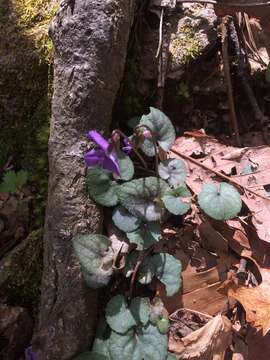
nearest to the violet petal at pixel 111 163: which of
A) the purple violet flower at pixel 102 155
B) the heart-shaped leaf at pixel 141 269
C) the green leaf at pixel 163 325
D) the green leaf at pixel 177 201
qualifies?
the purple violet flower at pixel 102 155

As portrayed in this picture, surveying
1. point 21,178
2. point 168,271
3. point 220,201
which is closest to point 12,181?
point 21,178

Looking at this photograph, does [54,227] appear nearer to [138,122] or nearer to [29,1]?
[138,122]

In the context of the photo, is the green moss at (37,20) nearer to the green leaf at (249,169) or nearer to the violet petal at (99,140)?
the violet petal at (99,140)

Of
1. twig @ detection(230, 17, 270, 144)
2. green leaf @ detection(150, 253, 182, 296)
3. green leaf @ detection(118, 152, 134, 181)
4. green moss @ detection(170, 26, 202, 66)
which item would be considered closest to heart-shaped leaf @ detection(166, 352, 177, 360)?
green leaf @ detection(150, 253, 182, 296)

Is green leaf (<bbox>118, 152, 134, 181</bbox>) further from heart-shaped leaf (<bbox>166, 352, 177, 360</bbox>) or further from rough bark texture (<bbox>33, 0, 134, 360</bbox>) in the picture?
heart-shaped leaf (<bbox>166, 352, 177, 360</bbox>)

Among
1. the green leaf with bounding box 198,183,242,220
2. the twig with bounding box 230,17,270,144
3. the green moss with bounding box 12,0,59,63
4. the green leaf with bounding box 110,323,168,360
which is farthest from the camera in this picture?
the twig with bounding box 230,17,270,144

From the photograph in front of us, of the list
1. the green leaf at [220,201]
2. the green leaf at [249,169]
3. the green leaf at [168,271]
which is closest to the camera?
the green leaf at [168,271]

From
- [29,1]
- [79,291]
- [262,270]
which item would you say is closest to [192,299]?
[262,270]
